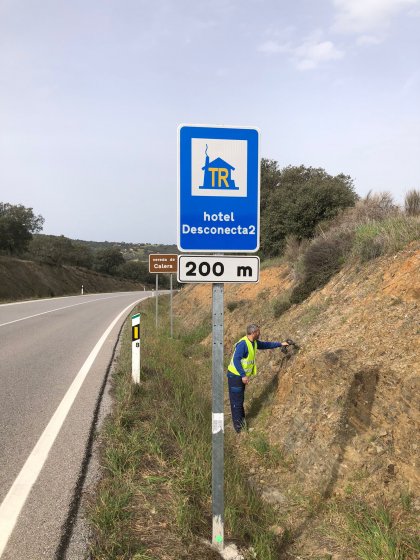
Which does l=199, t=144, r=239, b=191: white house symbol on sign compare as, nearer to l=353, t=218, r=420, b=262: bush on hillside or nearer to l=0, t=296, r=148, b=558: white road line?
l=0, t=296, r=148, b=558: white road line

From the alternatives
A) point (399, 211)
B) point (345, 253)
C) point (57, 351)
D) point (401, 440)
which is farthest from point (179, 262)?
point (399, 211)

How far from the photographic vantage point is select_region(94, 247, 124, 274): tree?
7981cm

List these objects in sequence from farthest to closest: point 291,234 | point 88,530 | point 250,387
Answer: point 291,234 → point 250,387 → point 88,530

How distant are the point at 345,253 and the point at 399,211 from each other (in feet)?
7.00

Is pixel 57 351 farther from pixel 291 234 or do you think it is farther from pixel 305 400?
pixel 291 234

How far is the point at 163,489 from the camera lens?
383 centimetres

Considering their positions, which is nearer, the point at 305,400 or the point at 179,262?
the point at 179,262

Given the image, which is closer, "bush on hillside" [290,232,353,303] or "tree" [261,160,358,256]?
"bush on hillside" [290,232,353,303]

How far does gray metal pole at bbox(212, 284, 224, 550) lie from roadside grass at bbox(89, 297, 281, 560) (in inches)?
8.3

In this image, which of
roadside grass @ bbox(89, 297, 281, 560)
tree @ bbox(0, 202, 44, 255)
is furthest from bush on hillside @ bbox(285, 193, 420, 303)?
tree @ bbox(0, 202, 44, 255)

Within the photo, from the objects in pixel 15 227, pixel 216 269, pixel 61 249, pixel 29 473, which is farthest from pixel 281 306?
pixel 61 249

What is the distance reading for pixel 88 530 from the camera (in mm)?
3117

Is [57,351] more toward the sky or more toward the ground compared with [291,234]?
A: more toward the ground

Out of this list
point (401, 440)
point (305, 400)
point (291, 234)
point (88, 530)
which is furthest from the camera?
point (291, 234)
